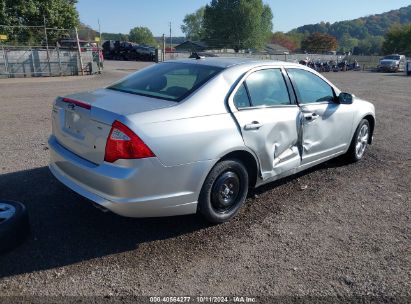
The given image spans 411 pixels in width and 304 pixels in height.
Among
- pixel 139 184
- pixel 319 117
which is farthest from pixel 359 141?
pixel 139 184

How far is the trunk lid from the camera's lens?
3156mm

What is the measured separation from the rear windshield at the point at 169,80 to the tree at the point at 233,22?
3071 inches

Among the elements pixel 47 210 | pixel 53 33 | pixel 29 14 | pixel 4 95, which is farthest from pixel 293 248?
pixel 29 14

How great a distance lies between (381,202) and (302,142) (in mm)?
1185

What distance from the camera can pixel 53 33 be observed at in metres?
27.6

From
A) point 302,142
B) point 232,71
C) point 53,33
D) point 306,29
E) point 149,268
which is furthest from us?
point 306,29

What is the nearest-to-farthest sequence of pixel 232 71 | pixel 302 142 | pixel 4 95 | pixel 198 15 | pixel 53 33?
1. pixel 232 71
2. pixel 302 142
3. pixel 4 95
4. pixel 53 33
5. pixel 198 15

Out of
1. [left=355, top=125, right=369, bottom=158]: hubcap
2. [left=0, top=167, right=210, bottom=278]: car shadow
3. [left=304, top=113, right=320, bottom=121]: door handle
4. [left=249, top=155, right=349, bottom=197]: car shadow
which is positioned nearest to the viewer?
[left=0, top=167, right=210, bottom=278]: car shadow

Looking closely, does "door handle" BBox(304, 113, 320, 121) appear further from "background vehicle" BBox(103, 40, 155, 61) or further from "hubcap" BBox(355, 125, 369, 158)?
"background vehicle" BBox(103, 40, 155, 61)

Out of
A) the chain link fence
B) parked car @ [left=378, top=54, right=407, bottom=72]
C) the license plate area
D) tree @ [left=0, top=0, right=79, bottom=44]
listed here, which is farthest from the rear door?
parked car @ [left=378, top=54, right=407, bottom=72]

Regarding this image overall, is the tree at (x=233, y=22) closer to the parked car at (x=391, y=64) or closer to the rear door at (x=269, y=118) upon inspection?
the parked car at (x=391, y=64)

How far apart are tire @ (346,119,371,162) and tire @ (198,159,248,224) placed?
2.55 m

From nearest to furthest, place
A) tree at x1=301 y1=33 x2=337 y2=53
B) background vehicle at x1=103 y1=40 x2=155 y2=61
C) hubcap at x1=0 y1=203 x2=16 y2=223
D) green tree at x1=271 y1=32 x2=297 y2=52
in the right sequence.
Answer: hubcap at x1=0 y1=203 x2=16 y2=223
background vehicle at x1=103 y1=40 x2=155 y2=61
tree at x1=301 y1=33 x2=337 y2=53
green tree at x1=271 y1=32 x2=297 y2=52

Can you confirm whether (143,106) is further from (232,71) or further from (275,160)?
(275,160)
